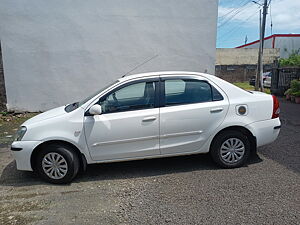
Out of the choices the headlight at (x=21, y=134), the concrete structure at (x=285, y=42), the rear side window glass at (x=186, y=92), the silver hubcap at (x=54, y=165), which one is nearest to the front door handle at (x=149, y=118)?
the rear side window glass at (x=186, y=92)

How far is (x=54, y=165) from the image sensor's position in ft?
10.5

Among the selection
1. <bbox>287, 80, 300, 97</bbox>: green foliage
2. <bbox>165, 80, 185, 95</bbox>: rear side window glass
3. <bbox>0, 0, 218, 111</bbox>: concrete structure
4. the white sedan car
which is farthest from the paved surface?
<bbox>287, 80, 300, 97</bbox>: green foliage

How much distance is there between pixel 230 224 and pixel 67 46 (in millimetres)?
7739

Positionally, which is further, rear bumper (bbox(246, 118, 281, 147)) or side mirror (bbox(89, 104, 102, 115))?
rear bumper (bbox(246, 118, 281, 147))

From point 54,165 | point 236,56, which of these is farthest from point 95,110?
point 236,56

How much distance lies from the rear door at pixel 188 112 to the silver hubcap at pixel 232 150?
0.37 meters

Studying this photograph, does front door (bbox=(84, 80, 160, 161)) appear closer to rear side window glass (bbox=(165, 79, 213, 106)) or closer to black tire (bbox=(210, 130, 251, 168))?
rear side window glass (bbox=(165, 79, 213, 106))

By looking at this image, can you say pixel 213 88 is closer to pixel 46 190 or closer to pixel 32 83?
pixel 46 190

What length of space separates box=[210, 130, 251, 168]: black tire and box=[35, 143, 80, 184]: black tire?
217 cm

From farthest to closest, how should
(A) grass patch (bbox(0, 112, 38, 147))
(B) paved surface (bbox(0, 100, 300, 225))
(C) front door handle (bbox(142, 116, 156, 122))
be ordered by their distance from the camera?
1. (A) grass patch (bbox(0, 112, 38, 147))
2. (C) front door handle (bbox(142, 116, 156, 122))
3. (B) paved surface (bbox(0, 100, 300, 225))

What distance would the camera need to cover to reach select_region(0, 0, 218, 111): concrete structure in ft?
25.2

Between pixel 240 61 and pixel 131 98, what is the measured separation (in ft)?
74.5

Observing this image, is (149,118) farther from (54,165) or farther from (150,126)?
(54,165)

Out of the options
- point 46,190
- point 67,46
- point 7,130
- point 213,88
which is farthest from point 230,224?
point 67,46
